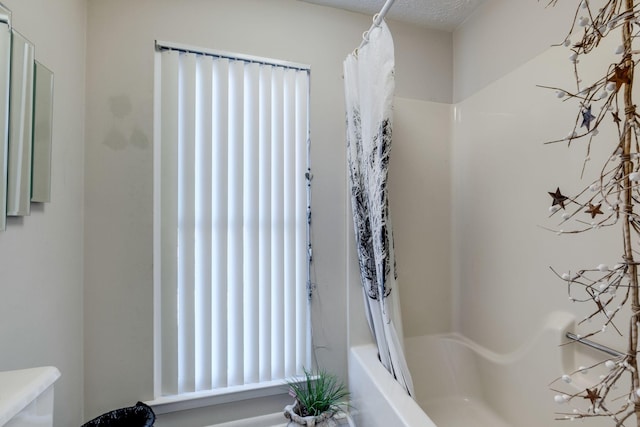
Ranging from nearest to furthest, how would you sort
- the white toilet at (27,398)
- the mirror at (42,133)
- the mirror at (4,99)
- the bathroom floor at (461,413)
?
the white toilet at (27,398)
the mirror at (4,99)
the mirror at (42,133)
the bathroom floor at (461,413)

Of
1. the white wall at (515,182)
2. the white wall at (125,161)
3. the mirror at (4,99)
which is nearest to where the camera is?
the mirror at (4,99)

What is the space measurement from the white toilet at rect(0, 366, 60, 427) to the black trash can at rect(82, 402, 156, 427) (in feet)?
2.10

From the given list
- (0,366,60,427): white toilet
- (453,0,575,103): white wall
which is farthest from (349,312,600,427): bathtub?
(453,0,575,103): white wall

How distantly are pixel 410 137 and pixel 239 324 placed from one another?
4.63ft

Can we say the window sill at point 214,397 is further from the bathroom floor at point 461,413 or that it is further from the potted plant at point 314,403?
the bathroom floor at point 461,413

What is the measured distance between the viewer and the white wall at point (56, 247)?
0.87 m

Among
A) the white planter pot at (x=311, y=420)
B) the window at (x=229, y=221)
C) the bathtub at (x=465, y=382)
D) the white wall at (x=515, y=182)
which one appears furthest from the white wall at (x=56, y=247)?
the white wall at (x=515, y=182)

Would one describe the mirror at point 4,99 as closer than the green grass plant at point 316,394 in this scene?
Yes

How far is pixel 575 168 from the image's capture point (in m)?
1.14

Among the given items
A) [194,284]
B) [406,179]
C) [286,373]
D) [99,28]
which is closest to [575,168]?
[406,179]

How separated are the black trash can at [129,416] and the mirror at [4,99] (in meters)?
0.89

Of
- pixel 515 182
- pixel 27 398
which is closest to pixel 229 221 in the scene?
pixel 27 398

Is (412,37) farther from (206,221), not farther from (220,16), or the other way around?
(206,221)

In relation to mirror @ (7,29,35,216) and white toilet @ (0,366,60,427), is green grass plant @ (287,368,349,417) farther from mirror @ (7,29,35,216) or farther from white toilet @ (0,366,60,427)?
mirror @ (7,29,35,216)
